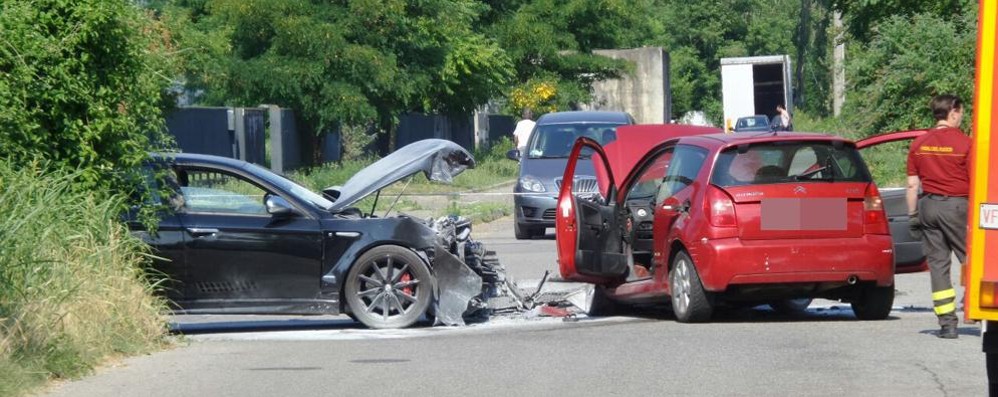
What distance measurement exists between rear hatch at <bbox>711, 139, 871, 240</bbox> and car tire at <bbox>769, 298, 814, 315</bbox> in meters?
1.69

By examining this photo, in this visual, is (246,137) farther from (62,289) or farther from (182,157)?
(62,289)

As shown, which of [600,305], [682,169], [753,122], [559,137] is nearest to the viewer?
[682,169]

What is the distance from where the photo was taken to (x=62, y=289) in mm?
9281

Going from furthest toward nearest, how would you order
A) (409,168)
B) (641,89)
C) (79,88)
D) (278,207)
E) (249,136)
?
(641,89) < (249,136) < (409,168) < (278,207) < (79,88)

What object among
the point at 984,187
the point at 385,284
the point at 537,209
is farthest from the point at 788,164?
the point at 537,209

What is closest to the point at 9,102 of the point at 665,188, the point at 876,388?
the point at 665,188

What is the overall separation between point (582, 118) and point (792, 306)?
9.92 meters

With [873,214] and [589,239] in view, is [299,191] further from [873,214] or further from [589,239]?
[873,214]

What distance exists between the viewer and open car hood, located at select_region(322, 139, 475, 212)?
11641 mm

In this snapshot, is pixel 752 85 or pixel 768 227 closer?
pixel 768 227

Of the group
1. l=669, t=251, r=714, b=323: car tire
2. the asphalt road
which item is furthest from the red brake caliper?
l=669, t=251, r=714, b=323: car tire

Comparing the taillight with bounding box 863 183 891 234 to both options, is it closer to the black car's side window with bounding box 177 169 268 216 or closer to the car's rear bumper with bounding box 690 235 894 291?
the car's rear bumper with bounding box 690 235 894 291

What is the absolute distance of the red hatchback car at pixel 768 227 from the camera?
35.6 feet

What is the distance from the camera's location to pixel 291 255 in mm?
11445
